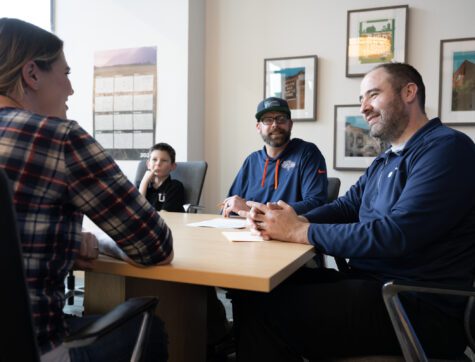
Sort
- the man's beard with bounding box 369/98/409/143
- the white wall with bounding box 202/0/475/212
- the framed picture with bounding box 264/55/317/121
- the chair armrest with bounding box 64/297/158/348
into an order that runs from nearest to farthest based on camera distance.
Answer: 1. the chair armrest with bounding box 64/297/158/348
2. the man's beard with bounding box 369/98/409/143
3. the white wall with bounding box 202/0/475/212
4. the framed picture with bounding box 264/55/317/121

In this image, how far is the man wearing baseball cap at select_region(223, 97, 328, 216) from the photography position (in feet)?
7.79

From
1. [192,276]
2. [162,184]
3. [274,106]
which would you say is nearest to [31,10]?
[162,184]

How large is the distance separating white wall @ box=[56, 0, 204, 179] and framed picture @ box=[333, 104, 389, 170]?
127cm

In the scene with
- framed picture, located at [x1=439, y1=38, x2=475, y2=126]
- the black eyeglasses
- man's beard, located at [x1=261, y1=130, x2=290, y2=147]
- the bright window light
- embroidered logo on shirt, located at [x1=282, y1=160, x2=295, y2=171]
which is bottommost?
embroidered logo on shirt, located at [x1=282, y1=160, x2=295, y2=171]

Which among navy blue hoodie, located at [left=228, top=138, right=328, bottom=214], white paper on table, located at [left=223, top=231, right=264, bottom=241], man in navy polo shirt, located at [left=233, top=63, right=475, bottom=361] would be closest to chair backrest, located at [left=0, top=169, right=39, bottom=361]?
man in navy polo shirt, located at [left=233, top=63, right=475, bottom=361]

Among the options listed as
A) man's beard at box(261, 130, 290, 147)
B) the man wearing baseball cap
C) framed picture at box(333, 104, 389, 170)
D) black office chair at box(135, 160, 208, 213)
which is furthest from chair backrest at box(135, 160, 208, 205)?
framed picture at box(333, 104, 389, 170)

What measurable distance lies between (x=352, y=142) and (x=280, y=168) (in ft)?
4.32

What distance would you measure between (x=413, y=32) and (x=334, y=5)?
674 millimetres

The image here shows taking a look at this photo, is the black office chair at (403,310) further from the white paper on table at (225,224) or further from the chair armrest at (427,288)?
the white paper on table at (225,224)

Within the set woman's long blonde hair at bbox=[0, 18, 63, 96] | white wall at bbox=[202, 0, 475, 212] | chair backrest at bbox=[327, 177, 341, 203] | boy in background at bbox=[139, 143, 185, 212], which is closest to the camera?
woman's long blonde hair at bbox=[0, 18, 63, 96]

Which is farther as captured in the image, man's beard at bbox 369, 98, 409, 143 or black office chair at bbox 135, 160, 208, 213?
black office chair at bbox 135, 160, 208, 213

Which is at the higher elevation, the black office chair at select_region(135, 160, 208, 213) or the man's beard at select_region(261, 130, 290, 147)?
the man's beard at select_region(261, 130, 290, 147)

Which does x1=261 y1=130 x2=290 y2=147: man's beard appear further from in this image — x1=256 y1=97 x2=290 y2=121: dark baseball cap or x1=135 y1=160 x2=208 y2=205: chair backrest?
x1=135 y1=160 x2=208 y2=205: chair backrest

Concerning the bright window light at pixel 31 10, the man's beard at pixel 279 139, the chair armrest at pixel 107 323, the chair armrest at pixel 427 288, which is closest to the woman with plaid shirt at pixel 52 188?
the chair armrest at pixel 107 323
